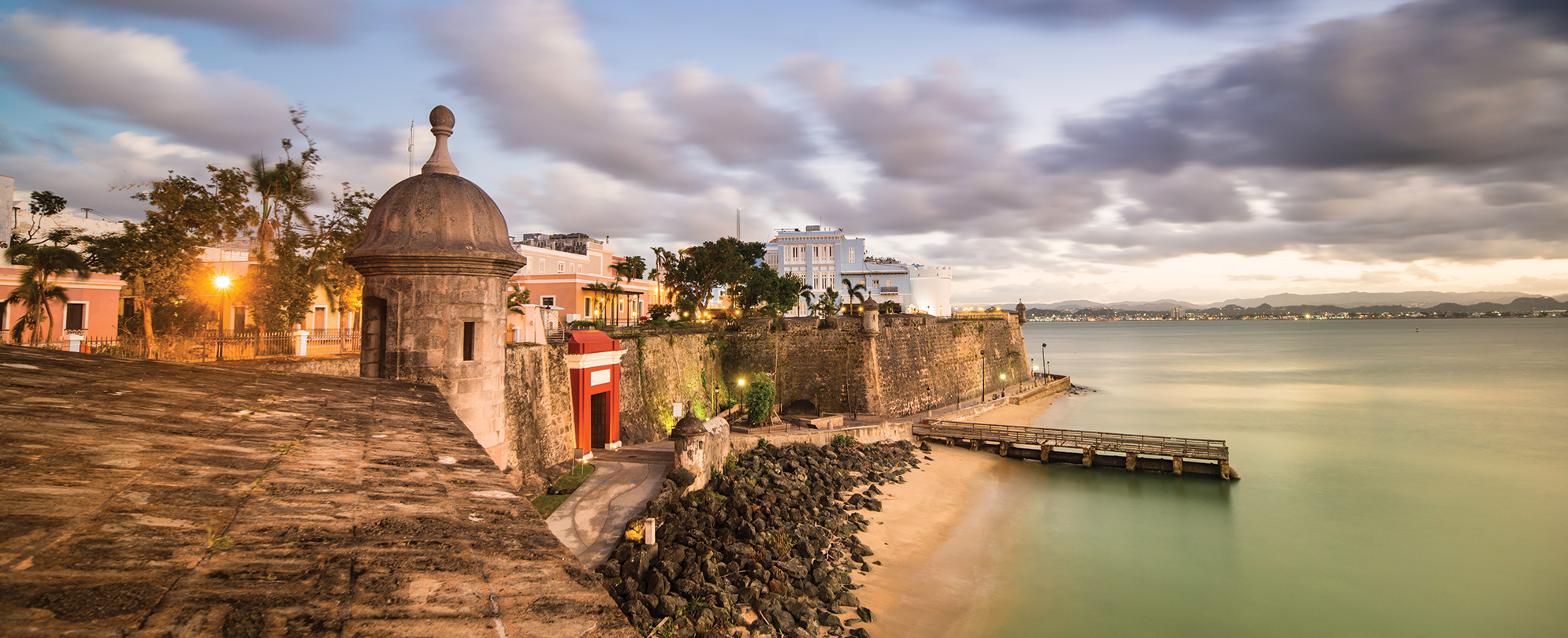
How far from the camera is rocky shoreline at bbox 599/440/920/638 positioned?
1278cm

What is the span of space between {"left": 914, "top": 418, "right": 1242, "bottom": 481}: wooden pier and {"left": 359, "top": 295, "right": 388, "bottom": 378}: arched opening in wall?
1090 inches

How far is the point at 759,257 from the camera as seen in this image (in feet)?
233

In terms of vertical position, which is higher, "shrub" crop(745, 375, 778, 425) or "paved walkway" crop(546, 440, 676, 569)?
"shrub" crop(745, 375, 778, 425)

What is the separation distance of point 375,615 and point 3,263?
1226 inches

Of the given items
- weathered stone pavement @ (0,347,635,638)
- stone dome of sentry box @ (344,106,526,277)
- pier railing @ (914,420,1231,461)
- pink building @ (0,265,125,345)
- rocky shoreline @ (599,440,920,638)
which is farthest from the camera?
pier railing @ (914,420,1231,461)

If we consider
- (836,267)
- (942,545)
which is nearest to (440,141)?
(942,545)

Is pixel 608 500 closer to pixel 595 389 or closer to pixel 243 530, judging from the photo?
pixel 595 389

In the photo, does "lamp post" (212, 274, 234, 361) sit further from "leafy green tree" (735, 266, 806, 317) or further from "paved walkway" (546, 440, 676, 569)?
"leafy green tree" (735, 266, 806, 317)

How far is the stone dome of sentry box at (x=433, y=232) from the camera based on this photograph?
24.6 feet

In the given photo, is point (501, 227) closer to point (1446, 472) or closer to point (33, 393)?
point (33, 393)

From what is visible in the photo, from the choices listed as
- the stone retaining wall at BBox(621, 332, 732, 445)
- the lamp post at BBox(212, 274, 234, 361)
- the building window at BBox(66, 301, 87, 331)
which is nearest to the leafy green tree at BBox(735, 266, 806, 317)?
the stone retaining wall at BBox(621, 332, 732, 445)

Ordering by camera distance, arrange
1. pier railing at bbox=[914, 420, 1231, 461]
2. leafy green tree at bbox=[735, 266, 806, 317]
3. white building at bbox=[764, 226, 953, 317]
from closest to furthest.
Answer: pier railing at bbox=[914, 420, 1231, 461] → leafy green tree at bbox=[735, 266, 806, 317] → white building at bbox=[764, 226, 953, 317]

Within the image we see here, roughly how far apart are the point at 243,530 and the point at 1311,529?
3053cm

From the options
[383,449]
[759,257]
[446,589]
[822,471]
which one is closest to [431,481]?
[383,449]
